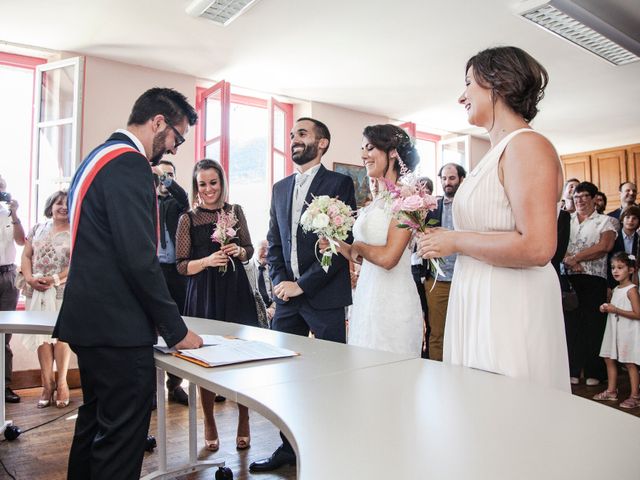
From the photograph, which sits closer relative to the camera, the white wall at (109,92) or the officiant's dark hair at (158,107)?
the officiant's dark hair at (158,107)

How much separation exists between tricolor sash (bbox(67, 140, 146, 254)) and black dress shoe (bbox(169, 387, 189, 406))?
275 cm

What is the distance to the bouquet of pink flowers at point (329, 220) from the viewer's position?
2.04m

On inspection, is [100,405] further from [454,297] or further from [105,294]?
[454,297]

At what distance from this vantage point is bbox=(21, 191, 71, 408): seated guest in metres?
3.96

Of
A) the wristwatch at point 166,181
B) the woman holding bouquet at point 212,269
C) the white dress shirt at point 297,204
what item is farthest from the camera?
the wristwatch at point 166,181

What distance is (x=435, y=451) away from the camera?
2.62 ft

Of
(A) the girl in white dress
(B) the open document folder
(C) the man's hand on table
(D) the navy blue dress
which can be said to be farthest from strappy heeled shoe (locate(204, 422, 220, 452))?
(A) the girl in white dress

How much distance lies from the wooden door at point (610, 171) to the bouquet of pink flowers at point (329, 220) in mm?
8707

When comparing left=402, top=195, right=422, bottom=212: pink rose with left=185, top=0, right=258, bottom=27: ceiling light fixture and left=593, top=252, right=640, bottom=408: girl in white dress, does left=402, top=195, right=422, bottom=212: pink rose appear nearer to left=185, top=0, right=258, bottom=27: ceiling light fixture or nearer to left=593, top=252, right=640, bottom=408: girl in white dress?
left=185, top=0, right=258, bottom=27: ceiling light fixture

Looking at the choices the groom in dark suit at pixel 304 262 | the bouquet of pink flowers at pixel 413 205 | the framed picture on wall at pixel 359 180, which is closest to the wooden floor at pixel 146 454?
the groom in dark suit at pixel 304 262

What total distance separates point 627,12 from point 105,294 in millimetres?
4849

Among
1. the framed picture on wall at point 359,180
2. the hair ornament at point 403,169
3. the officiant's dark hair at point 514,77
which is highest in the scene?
the framed picture on wall at point 359,180

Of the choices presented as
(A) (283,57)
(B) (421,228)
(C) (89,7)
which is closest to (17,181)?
(C) (89,7)

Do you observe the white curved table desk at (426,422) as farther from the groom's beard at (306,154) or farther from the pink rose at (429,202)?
the groom's beard at (306,154)
